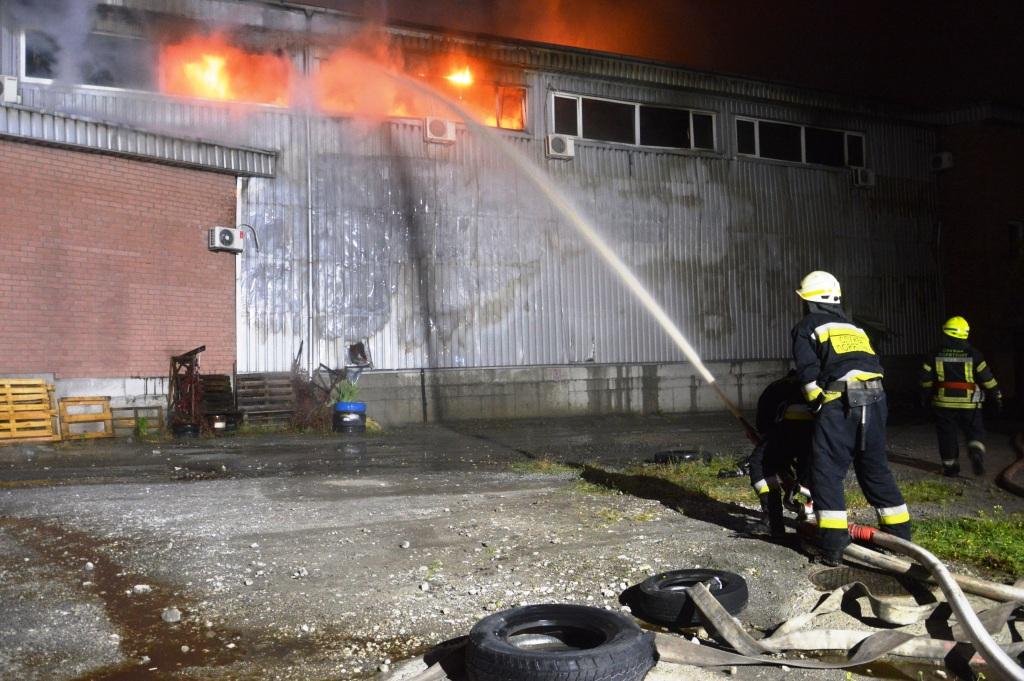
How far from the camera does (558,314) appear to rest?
688 inches

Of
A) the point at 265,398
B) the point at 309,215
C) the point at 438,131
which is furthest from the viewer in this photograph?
the point at 438,131

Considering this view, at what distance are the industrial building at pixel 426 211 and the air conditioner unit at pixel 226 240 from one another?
6cm

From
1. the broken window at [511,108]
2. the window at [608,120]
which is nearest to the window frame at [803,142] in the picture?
the window at [608,120]

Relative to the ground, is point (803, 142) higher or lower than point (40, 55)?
higher

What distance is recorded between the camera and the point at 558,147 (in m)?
17.4

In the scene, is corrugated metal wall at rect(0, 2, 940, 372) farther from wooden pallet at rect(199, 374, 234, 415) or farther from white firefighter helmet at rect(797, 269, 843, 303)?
white firefighter helmet at rect(797, 269, 843, 303)

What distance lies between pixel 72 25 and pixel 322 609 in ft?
43.6

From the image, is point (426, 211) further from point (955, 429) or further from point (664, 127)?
point (955, 429)

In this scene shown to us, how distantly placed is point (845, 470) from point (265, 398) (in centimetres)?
1145

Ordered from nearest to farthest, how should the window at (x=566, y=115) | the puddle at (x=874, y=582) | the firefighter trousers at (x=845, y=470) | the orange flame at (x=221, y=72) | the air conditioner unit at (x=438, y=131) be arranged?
the puddle at (x=874, y=582) < the firefighter trousers at (x=845, y=470) < the orange flame at (x=221, y=72) < the air conditioner unit at (x=438, y=131) < the window at (x=566, y=115)

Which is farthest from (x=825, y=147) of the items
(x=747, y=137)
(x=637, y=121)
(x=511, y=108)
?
(x=511, y=108)

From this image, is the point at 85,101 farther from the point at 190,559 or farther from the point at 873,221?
the point at 873,221

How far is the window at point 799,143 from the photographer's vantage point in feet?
65.1

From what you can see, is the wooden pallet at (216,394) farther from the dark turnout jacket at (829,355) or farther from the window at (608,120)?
the dark turnout jacket at (829,355)
